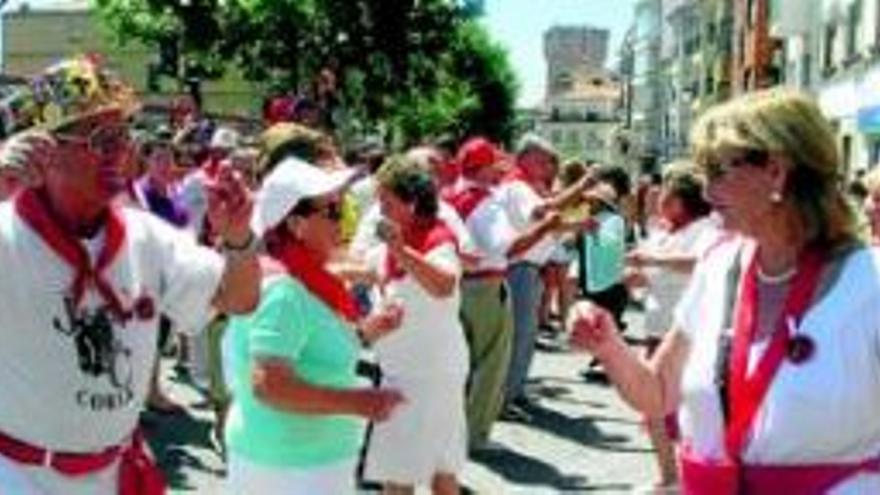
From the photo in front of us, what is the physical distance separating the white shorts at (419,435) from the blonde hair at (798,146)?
3.99m

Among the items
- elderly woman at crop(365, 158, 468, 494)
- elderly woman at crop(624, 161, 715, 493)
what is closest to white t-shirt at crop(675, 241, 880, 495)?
elderly woman at crop(365, 158, 468, 494)

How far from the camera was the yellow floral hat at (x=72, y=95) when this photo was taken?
4.68m

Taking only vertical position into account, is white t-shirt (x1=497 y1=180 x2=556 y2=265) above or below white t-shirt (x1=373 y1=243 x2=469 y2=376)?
above

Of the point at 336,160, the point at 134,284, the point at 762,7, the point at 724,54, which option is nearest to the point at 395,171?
the point at 336,160

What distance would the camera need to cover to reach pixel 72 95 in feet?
15.4

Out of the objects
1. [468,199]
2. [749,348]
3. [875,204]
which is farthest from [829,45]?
[749,348]

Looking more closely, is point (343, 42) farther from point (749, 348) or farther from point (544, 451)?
point (749, 348)

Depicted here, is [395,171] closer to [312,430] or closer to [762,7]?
[312,430]

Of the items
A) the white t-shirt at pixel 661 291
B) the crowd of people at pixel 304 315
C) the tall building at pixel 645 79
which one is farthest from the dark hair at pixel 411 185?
the tall building at pixel 645 79

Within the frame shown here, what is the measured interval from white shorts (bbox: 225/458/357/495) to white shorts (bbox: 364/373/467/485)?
2.43 meters

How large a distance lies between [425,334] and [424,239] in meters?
0.41

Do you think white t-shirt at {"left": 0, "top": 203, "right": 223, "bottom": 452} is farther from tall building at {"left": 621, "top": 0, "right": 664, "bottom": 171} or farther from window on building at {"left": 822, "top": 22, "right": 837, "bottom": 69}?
tall building at {"left": 621, "top": 0, "right": 664, "bottom": 171}

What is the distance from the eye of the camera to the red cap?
11.8 metres

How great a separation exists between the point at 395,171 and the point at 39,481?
151 inches
